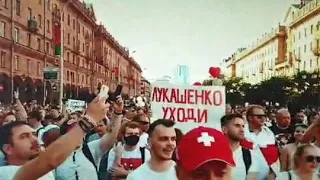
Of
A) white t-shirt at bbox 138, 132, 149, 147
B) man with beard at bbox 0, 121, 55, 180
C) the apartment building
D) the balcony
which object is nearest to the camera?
man with beard at bbox 0, 121, 55, 180

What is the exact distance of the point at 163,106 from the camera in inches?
179

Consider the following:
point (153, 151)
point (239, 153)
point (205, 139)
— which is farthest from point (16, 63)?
point (205, 139)

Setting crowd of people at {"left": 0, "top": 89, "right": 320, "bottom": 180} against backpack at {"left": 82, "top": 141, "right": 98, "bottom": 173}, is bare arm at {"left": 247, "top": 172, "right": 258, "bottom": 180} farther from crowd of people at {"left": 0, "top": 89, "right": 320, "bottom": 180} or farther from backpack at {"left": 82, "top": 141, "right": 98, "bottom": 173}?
backpack at {"left": 82, "top": 141, "right": 98, "bottom": 173}

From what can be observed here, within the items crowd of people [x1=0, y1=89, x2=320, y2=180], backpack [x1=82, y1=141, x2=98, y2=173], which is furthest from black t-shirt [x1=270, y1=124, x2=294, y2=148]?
backpack [x1=82, y1=141, x2=98, y2=173]

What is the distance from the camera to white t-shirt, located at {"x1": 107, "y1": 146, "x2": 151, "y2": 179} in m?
4.32

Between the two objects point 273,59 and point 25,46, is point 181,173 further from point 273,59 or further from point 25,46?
point 273,59

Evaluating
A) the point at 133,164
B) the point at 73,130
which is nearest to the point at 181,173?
the point at 73,130

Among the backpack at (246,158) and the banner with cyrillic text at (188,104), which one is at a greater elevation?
the banner with cyrillic text at (188,104)

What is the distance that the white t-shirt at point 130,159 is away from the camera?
432 centimetres

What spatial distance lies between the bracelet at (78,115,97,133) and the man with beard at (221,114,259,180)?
2.09 m

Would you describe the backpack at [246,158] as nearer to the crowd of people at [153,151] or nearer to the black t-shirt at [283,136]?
the crowd of people at [153,151]

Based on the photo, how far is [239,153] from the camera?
4074 millimetres

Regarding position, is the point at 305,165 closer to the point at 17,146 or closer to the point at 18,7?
the point at 17,146

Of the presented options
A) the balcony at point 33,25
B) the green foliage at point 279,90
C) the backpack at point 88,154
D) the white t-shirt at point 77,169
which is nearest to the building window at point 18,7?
the balcony at point 33,25
